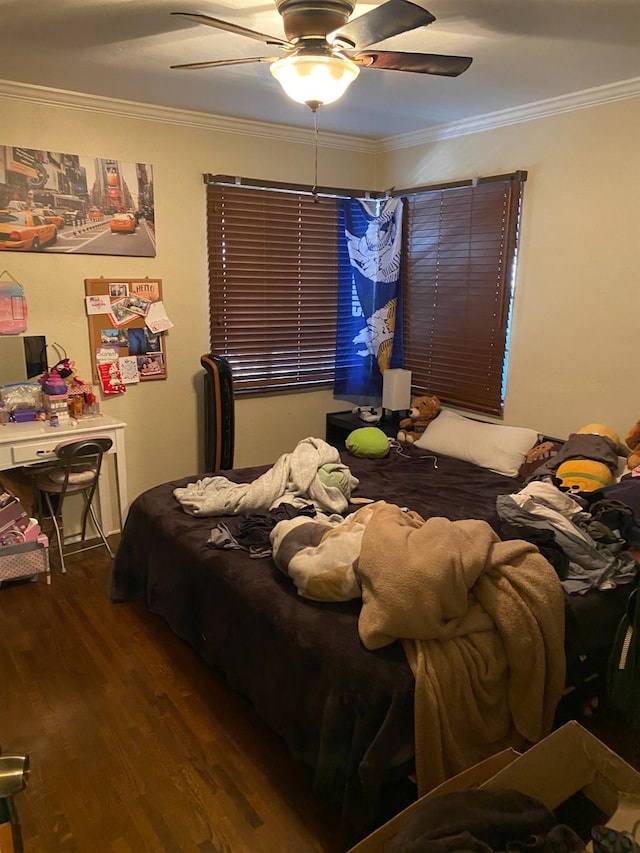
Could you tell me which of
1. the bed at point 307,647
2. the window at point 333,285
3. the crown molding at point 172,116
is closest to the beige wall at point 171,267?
the crown molding at point 172,116

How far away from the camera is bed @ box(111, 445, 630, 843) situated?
1.72 meters

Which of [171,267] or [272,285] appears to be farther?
[272,285]

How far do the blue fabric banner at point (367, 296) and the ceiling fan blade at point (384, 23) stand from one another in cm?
244

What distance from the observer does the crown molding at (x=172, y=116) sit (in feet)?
10.4

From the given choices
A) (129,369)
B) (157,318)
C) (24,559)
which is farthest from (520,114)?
(24,559)

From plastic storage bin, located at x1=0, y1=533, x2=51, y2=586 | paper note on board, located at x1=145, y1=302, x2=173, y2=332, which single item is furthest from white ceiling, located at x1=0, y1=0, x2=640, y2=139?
plastic storage bin, located at x1=0, y1=533, x2=51, y2=586

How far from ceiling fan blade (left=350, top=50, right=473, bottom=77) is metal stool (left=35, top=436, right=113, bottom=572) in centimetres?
211

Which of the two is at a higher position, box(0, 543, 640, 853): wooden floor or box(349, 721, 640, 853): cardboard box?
box(349, 721, 640, 853): cardboard box

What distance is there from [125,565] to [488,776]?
1999mm

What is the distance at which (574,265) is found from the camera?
3.41 metres

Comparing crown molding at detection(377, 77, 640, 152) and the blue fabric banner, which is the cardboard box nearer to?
crown molding at detection(377, 77, 640, 152)

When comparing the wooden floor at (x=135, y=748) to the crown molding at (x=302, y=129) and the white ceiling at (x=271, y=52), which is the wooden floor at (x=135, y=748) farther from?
the crown molding at (x=302, y=129)

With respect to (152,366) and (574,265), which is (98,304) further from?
(574,265)

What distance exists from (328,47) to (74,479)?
2397mm
